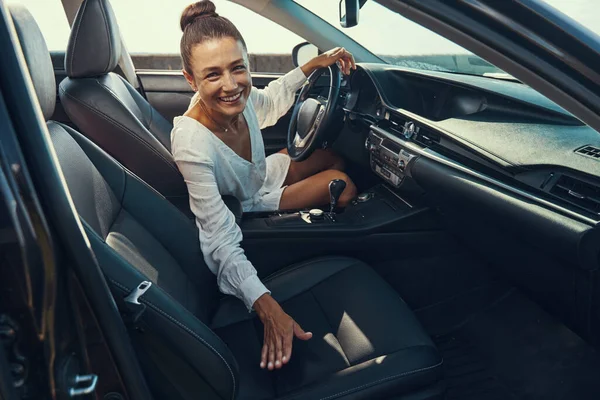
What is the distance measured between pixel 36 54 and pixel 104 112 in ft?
3.15

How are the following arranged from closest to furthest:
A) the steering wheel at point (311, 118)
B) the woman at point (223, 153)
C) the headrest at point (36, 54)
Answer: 1. the headrest at point (36, 54)
2. the woman at point (223, 153)
3. the steering wheel at point (311, 118)

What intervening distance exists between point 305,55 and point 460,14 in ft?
6.39

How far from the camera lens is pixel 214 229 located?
1.56 metres

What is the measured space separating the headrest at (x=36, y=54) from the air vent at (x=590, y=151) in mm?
1229

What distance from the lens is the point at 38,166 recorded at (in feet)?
2.49

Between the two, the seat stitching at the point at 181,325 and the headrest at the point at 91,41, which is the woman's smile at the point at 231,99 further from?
the seat stitching at the point at 181,325

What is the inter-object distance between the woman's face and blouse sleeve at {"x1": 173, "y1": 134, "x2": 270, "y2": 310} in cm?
17

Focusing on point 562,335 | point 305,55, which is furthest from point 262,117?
point 562,335

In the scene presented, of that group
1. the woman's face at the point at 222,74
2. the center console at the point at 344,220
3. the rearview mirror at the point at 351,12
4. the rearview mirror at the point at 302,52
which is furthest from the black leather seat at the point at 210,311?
the rearview mirror at the point at 302,52

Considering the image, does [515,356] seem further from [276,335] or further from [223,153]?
[223,153]

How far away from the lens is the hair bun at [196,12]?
1632mm

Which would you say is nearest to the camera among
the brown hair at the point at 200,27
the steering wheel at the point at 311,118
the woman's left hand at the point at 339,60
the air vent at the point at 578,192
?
the air vent at the point at 578,192

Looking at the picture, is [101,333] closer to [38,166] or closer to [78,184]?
[38,166]

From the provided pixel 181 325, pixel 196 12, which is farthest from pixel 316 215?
pixel 181 325
